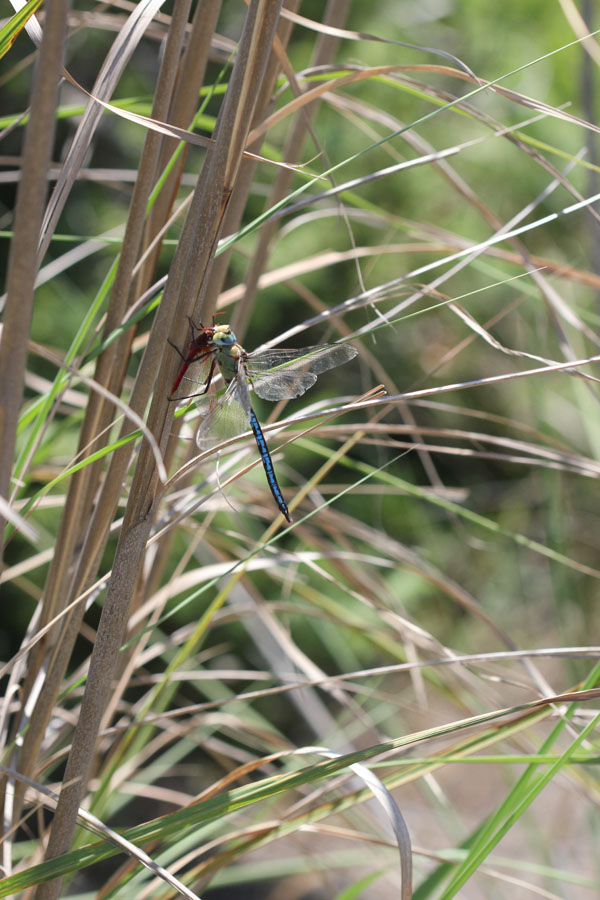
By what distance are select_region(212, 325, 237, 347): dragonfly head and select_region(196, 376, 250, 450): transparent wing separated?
54 millimetres

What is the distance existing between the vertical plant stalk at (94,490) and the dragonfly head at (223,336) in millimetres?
113

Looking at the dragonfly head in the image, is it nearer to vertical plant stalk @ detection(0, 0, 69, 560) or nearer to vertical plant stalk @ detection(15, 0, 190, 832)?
vertical plant stalk @ detection(15, 0, 190, 832)

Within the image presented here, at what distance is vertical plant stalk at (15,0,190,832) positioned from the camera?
1.72ft

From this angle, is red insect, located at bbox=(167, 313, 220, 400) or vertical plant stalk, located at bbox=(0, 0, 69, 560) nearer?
vertical plant stalk, located at bbox=(0, 0, 69, 560)

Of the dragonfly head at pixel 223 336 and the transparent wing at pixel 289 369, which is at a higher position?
the dragonfly head at pixel 223 336

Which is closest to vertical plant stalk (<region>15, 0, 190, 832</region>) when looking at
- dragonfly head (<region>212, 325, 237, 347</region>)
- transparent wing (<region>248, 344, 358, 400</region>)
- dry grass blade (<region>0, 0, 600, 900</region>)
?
A: dry grass blade (<region>0, 0, 600, 900</region>)

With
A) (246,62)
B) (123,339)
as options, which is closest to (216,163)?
(246,62)

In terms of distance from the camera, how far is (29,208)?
295 mm

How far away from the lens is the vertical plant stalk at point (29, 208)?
0.93ft

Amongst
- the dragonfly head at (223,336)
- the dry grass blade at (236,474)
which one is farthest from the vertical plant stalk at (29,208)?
the dragonfly head at (223,336)

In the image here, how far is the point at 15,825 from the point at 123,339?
37 centimetres

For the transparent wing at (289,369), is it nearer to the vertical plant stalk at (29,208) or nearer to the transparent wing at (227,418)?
the transparent wing at (227,418)

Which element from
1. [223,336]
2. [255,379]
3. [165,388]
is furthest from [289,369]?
[165,388]

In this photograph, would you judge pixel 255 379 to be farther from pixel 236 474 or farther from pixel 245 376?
pixel 236 474
